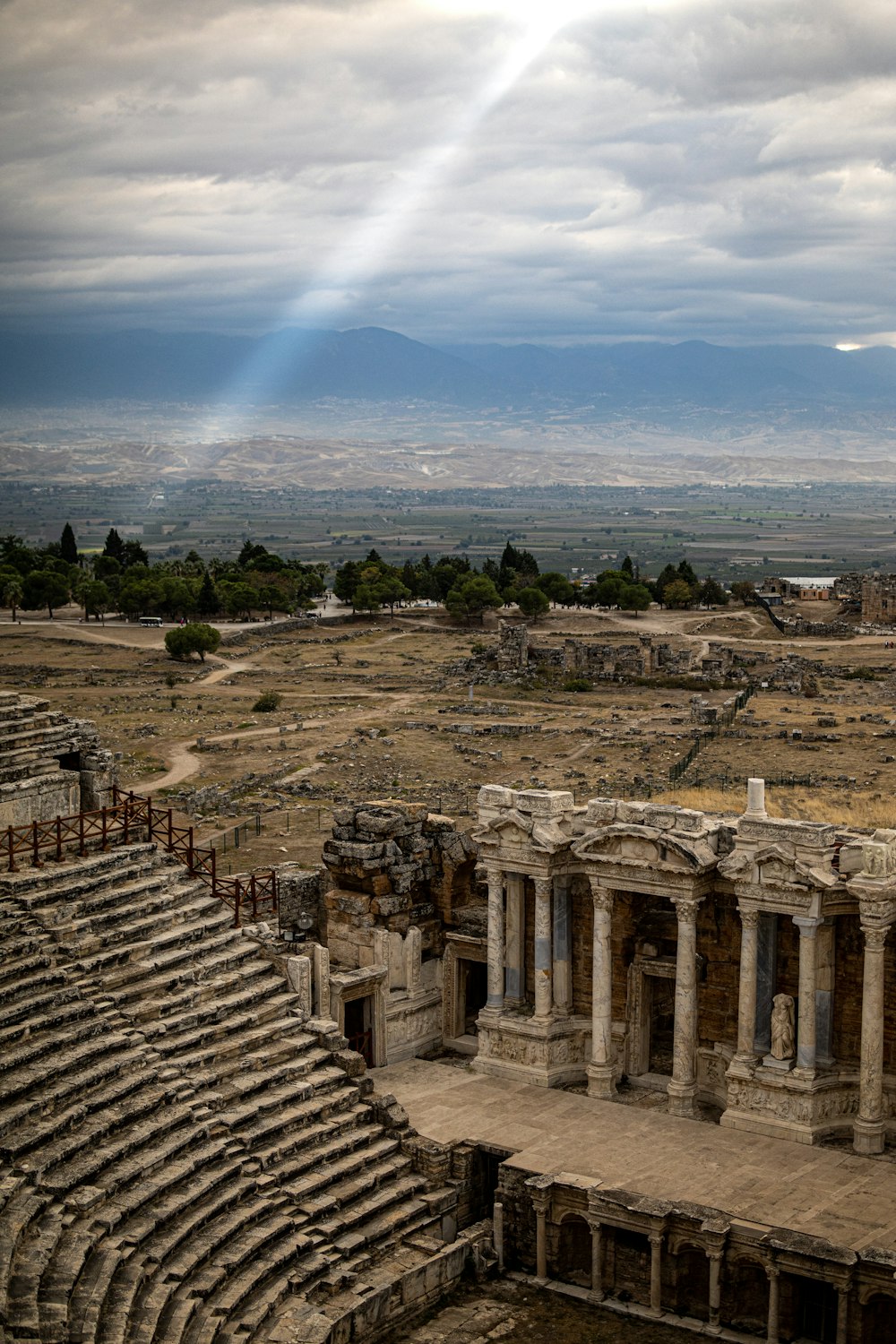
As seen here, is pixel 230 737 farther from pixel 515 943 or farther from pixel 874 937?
pixel 874 937

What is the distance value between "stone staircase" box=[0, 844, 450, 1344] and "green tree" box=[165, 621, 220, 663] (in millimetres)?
77881

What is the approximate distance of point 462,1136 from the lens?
31.6 meters

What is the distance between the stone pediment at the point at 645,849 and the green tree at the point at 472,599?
102806 mm

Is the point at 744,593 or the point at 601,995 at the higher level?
the point at 744,593

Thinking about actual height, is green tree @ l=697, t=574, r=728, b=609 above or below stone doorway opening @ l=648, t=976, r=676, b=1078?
above

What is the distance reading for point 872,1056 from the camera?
3066 centimetres

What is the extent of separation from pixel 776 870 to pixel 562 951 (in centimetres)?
572

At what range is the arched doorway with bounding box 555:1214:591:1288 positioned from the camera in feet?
97.2

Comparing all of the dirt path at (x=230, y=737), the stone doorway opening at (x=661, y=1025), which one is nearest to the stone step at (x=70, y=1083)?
the stone doorway opening at (x=661, y=1025)

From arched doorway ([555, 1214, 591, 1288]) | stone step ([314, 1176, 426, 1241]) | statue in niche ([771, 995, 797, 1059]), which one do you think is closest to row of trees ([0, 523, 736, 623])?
statue in niche ([771, 995, 797, 1059])

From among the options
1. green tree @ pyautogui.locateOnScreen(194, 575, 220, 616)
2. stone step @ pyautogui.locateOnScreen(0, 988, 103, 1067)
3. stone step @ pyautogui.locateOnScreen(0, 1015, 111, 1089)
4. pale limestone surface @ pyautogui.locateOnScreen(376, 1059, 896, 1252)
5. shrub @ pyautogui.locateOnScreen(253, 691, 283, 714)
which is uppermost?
green tree @ pyautogui.locateOnScreen(194, 575, 220, 616)

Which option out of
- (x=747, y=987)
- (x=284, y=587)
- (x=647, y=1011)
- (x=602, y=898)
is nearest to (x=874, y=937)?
(x=747, y=987)

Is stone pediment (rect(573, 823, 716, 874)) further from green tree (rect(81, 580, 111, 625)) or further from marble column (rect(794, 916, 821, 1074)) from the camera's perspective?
green tree (rect(81, 580, 111, 625))

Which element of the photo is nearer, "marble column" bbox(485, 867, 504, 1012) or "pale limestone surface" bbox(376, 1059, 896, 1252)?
"pale limestone surface" bbox(376, 1059, 896, 1252)
